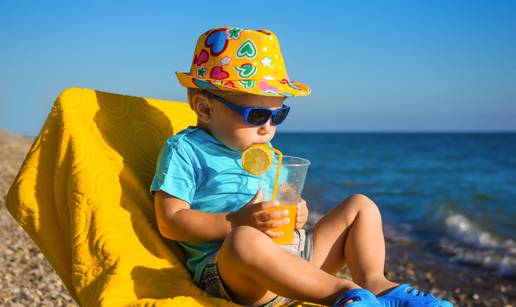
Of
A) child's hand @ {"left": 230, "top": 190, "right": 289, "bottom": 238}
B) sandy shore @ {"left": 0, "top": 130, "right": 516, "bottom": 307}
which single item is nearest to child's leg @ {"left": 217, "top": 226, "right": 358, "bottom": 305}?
child's hand @ {"left": 230, "top": 190, "right": 289, "bottom": 238}

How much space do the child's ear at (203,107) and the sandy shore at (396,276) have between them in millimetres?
2353

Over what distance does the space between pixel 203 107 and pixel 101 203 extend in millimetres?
714

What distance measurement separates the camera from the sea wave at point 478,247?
7.07 meters

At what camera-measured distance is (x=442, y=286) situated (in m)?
6.30

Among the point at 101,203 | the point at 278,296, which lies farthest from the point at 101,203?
the point at 278,296

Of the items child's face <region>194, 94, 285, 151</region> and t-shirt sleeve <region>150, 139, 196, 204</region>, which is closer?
t-shirt sleeve <region>150, 139, 196, 204</region>

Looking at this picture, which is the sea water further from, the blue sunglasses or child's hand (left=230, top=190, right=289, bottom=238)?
child's hand (left=230, top=190, right=289, bottom=238)

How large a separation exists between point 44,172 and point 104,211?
54 cm

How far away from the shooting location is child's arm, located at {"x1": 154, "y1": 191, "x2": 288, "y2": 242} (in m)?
2.42

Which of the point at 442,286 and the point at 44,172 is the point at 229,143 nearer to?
the point at 44,172

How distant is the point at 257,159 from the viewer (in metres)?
2.54

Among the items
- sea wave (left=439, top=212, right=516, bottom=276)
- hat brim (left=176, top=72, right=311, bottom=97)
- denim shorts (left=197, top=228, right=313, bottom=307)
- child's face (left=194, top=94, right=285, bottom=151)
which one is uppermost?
hat brim (left=176, top=72, right=311, bottom=97)

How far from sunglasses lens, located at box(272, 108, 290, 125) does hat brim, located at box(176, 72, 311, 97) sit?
89 millimetres

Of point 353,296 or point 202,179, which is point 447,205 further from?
point 353,296
